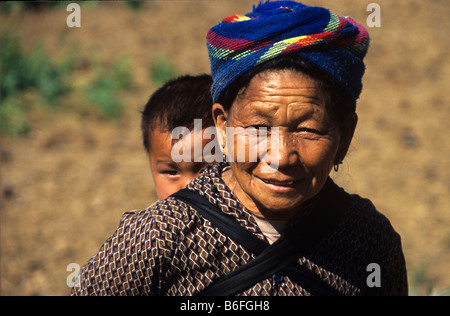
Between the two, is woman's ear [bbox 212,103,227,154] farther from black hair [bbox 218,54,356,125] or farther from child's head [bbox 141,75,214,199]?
child's head [bbox 141,75,214,199]

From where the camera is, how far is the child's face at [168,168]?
2.38m

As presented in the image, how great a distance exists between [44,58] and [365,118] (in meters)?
4.11

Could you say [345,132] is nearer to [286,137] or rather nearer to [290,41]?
[286,137]

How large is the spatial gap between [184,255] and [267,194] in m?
0.34

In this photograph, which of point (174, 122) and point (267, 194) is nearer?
point (267, 194)

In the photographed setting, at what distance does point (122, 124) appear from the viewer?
253 inches

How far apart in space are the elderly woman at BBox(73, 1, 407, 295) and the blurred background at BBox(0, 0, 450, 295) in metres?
1.88

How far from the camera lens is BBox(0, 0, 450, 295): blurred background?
4.75 m

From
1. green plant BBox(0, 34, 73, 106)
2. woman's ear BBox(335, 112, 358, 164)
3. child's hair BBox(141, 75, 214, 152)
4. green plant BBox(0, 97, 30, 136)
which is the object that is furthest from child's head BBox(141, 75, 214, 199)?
green plant BBox(0, 34, 73, 106)

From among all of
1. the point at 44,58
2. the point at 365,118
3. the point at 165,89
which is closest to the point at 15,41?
the point at 44,58

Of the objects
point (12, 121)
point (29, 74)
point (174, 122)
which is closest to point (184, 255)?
point (174, 122)

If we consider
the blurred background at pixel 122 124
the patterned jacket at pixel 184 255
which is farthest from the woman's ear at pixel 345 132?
the blurred background at pixel 122 124
